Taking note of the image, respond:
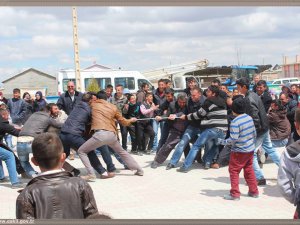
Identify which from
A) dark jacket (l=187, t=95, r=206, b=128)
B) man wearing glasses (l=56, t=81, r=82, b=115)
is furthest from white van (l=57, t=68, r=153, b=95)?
dark jacket (l=187, t=95, r=206, b=128)

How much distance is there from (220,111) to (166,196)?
230 centimetres

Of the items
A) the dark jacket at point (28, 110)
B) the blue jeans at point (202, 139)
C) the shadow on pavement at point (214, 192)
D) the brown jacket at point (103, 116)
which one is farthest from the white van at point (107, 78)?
the shadow on pavement at point (214, 192)

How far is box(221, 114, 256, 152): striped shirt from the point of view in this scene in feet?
21.0

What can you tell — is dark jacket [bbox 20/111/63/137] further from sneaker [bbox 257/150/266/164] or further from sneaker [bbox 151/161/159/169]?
sneaker [bbox 257/150/266/164]

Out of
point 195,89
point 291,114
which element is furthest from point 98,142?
point 291,114

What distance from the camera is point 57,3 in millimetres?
5859

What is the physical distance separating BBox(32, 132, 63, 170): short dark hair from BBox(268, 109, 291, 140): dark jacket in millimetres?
6295

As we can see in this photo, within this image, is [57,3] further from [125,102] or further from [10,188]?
[125,102]

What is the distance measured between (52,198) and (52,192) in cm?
4

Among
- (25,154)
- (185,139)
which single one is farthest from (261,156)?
(25,154)

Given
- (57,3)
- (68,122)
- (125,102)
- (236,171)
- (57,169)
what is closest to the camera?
(57,169)

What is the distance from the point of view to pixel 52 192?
274cm

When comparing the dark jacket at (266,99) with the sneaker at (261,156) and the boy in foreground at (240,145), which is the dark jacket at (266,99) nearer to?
the sneaker at (261,156)

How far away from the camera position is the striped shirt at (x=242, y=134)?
641 centimetres
